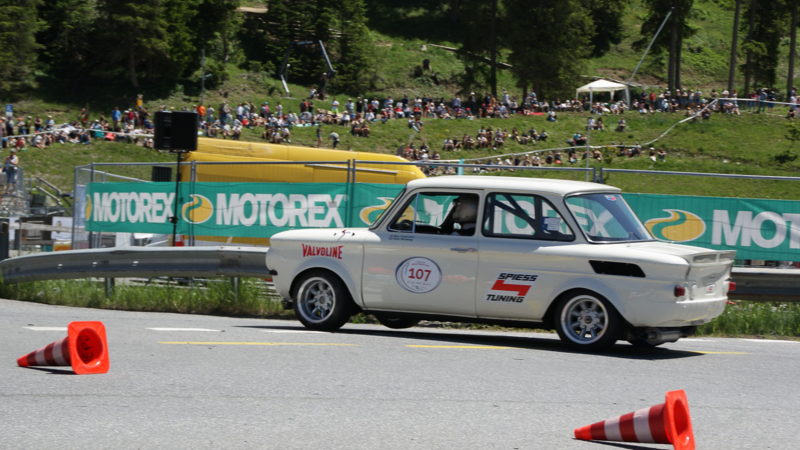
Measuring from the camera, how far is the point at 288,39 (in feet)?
251

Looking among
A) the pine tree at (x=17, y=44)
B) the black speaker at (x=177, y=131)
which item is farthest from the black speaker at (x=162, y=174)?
the pine tree at (x=17, y=44)

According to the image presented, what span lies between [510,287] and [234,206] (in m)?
6.83

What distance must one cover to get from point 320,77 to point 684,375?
220ft

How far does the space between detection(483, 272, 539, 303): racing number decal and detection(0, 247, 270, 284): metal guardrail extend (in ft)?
13.3

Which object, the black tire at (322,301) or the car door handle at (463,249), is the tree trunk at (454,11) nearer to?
the black tire at (322,301)

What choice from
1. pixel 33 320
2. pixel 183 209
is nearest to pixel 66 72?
pixel 183 209

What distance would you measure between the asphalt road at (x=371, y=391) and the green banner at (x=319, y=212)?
2614 mm

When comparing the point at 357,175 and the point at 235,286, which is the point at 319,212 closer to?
the point at 235,286

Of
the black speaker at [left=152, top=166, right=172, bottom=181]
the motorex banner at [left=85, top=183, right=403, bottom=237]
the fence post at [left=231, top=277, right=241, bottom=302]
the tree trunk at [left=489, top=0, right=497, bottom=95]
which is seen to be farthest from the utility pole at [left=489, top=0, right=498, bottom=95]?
the fence post at [left=231, top=277, right=241, bottom=302]

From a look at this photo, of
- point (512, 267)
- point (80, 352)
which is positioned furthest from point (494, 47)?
point (80, 352)

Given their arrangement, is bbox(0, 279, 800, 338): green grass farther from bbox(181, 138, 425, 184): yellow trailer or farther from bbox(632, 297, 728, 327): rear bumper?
bbox(632, 297, 728, 327): rear bumper

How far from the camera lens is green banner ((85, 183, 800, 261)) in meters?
12.2

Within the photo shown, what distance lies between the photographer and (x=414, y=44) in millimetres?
86562

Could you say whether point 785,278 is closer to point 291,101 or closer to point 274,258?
point 274,258
